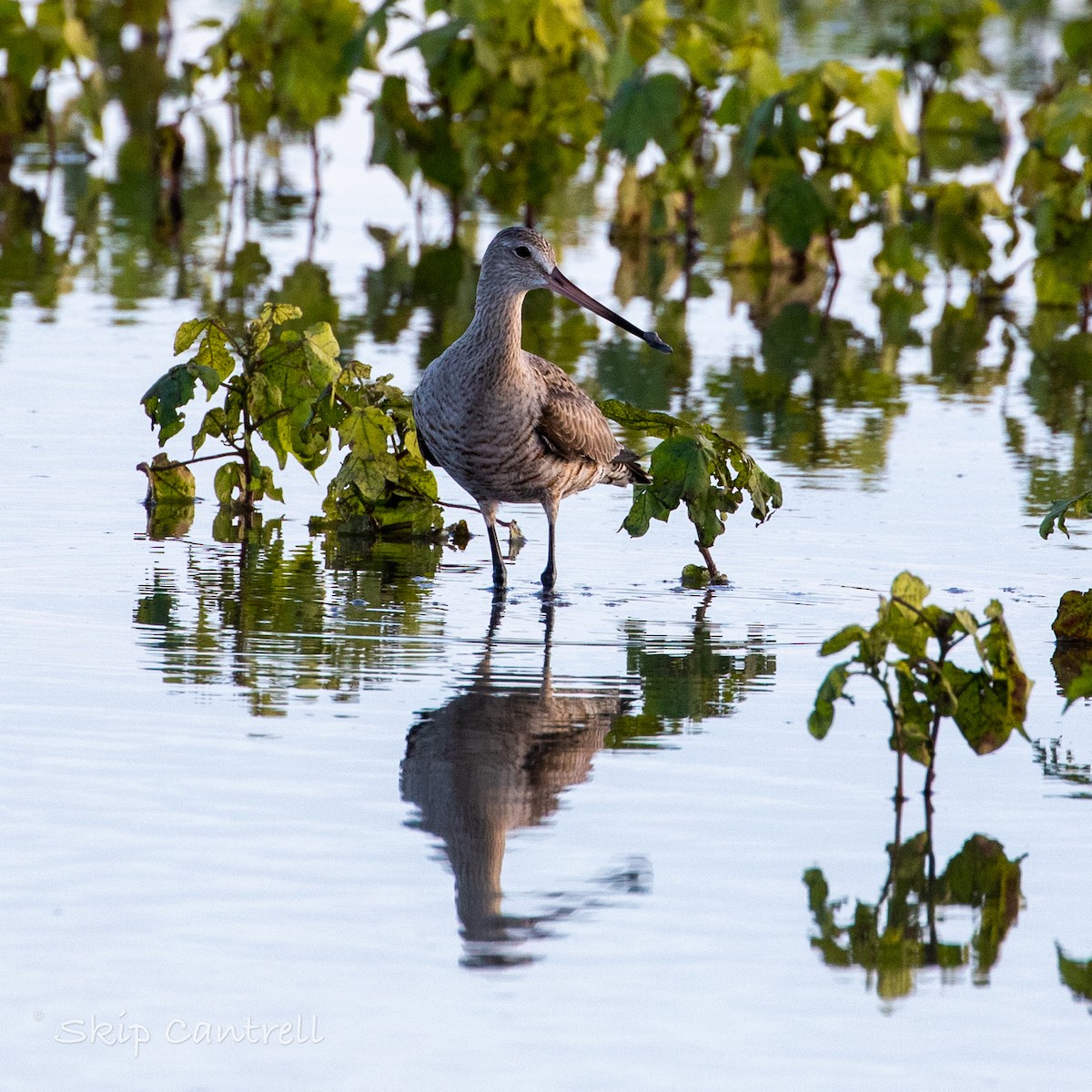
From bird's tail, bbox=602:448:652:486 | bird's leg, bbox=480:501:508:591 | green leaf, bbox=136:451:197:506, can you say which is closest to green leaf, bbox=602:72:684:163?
bird's tail, bbox=602:448:652:486

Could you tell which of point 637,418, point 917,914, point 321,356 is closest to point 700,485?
point 637,418

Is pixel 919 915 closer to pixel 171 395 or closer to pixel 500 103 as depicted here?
pixel 171 395

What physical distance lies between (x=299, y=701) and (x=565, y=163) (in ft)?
35.0

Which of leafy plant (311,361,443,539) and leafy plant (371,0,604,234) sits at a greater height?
leafy plant (371,0,604,234)

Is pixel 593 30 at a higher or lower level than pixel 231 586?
higher

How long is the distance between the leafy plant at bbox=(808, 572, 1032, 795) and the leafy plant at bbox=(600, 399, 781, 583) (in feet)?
7.16

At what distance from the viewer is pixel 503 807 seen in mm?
5750

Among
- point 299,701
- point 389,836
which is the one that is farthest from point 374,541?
point 389,836

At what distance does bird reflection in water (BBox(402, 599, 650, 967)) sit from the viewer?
501 centimetres

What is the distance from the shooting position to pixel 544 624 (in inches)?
308

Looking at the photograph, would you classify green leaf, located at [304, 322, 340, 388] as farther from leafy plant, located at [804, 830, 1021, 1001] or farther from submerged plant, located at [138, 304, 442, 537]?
leafy plant, located at [804, 830, 1021, 1001]

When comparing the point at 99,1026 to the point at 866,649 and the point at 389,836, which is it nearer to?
the point at 389,836

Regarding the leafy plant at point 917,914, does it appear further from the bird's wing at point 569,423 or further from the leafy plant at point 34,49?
the leafy plant at point 34,49

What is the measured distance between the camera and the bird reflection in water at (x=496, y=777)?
16.4 feet
